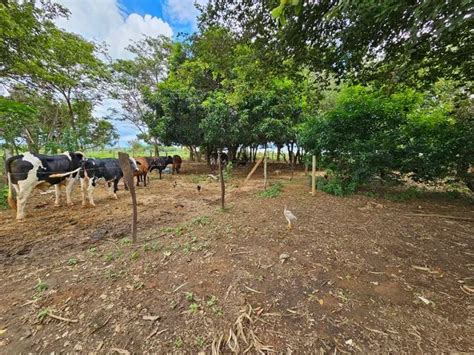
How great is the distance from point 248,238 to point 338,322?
1822 mm

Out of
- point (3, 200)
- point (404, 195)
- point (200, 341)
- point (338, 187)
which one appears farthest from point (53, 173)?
point (404, 195)

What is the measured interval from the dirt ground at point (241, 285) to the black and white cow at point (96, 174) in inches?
58.8

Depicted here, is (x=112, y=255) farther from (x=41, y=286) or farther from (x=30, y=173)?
(x=30, y=173)

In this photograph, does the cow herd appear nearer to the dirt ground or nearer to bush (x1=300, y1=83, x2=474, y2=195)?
the dirt ground

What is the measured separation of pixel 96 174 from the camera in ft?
20.0

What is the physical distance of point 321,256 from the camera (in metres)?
3.02

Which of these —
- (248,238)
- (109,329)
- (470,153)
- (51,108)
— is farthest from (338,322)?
(51,108)

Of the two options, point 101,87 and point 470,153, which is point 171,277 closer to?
point 470,153

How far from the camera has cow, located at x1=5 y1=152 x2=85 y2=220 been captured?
4617 mm

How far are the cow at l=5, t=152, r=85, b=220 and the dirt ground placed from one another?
55 cm

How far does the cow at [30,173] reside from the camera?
15.1 feet

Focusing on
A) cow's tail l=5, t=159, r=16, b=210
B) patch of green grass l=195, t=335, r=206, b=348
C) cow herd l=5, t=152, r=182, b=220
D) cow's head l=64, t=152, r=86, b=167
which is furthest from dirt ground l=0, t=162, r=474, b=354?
cow's head l=64, t=152, r=86, b=167

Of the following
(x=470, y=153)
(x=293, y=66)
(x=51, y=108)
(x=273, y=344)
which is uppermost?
(x=51, y=108)

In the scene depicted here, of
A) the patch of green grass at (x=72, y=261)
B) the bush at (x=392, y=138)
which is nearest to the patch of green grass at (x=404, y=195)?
the bush at (x=392, y=138)
